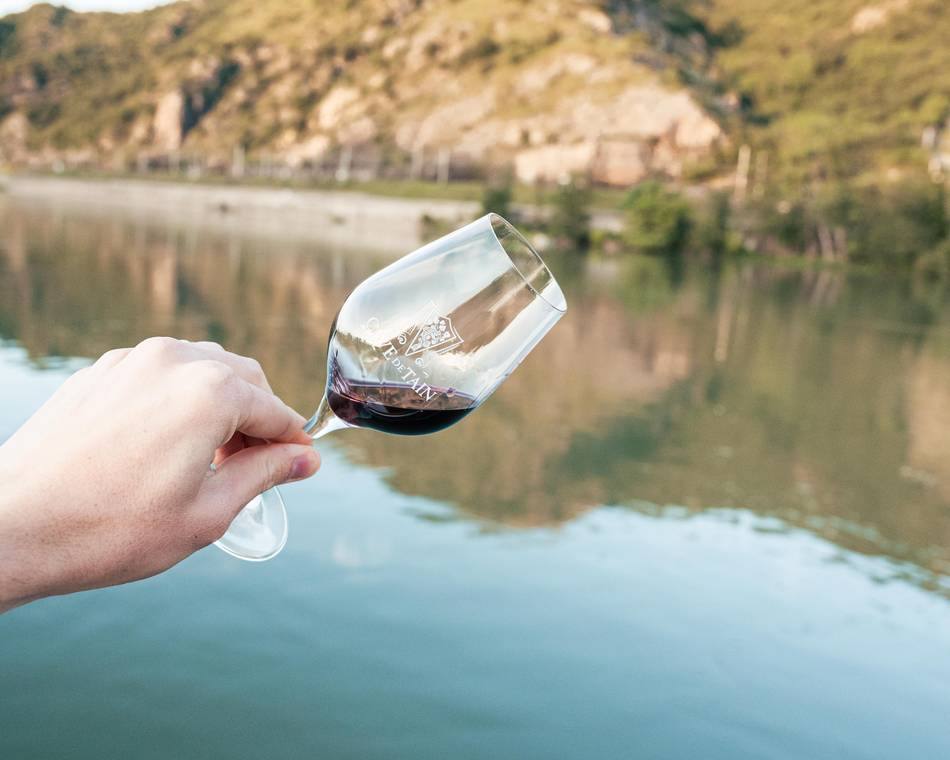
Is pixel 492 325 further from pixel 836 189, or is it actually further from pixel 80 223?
pixel 836 189

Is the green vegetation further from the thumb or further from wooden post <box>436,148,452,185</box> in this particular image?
the thumb

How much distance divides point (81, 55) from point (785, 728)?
149 metres

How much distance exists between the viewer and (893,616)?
3.88 m

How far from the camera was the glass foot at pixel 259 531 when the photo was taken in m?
1.47

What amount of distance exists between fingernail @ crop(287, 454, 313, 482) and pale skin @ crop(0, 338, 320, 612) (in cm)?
13

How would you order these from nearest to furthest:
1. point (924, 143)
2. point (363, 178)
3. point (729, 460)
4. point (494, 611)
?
point (494, 611), point (729, 460), point (924, 143), point (363, 178)

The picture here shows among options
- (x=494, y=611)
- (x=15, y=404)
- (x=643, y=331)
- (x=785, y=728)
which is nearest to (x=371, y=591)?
(x=494, y=611)

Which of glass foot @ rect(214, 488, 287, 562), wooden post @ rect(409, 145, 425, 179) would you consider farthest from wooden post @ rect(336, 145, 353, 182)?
glass foot @ rect(214, 488, 287, 562)

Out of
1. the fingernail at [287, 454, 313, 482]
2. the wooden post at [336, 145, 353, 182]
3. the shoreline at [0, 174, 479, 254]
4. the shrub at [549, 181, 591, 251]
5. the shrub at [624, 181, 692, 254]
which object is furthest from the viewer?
the wooden post at [336, 145, 353, 182]

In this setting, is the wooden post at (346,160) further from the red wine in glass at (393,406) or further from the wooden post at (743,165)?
the red wine in glass at (393,406)

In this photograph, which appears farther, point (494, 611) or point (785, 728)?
point (494, 611)

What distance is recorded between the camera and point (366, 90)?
315 ft

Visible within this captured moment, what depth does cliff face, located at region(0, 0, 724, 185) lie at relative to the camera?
69.7 metres

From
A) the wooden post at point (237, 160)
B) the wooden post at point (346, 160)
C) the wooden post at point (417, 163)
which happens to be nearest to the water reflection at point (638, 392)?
the wooden post at point (417, 163)
